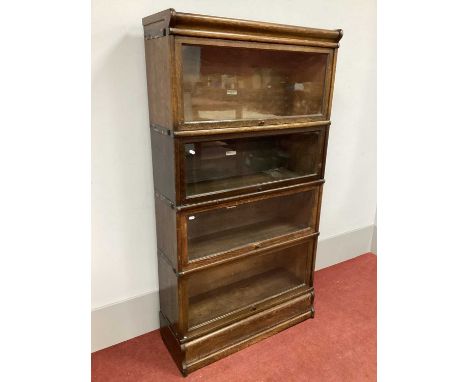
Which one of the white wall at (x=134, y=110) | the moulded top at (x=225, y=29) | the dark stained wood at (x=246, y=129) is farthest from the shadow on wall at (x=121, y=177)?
the dark stained wood at (x=246, y=129)

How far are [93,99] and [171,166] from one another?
44cm

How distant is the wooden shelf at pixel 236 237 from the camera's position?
5.57 ft

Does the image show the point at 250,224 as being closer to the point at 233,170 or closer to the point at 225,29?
the point at 233,170

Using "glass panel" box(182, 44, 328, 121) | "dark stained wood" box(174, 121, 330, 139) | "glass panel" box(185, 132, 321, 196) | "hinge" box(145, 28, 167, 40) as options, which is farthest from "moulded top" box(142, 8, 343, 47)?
"glass panel" box(185, 132, 321, 196)

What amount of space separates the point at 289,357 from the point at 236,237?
0.65m

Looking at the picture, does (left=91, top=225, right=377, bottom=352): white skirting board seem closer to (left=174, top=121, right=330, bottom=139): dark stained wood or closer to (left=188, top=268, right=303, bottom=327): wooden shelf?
(left=188, top=268, right=303, bottom=327): wooden shelf

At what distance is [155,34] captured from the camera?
1373 mm

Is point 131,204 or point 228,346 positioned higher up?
point 131,204

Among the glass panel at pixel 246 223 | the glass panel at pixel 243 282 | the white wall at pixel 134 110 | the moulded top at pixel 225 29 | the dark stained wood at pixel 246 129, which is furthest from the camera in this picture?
the glass panel at pixel 243 282

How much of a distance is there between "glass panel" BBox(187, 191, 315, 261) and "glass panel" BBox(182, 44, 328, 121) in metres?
0.46

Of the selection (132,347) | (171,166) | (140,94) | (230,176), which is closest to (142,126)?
(140,94)

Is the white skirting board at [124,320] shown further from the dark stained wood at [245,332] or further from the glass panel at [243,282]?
the dark stained wood at [245,332]

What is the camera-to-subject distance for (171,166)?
1.44m
